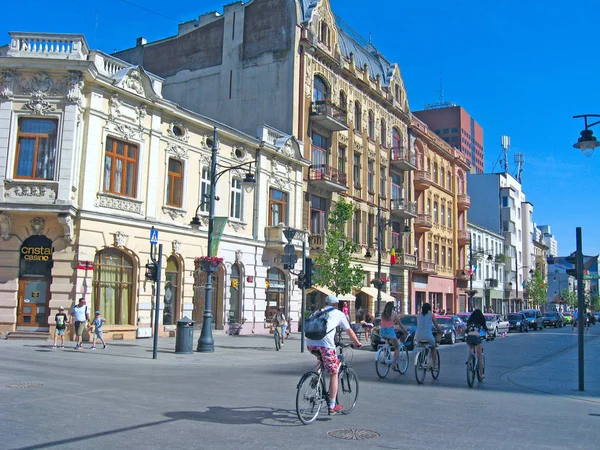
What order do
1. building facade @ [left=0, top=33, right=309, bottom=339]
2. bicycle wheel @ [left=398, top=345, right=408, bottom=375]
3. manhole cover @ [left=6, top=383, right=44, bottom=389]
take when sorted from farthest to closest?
1. building facade @ [left=0, top=33, right=309, bottom=339]
2. bicycle wheel @ [left=398, top=345, right=408, bottom=375]
3. manhole cover @ [left=6, top=383, right=44, bottom=389]

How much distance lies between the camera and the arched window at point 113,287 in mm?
23906

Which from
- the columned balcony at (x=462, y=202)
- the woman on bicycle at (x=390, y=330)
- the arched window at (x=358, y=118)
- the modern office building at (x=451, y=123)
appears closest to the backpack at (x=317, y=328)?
the woman on bicycle at (x=390, y=330)

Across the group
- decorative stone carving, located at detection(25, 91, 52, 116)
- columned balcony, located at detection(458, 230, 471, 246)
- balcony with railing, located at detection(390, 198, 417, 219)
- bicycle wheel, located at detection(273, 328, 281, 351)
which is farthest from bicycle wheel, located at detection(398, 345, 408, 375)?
columned balcony, located at detection(458, 230, 471, 246)

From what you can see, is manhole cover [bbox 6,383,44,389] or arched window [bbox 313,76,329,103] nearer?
manhole cover [bbox 6,383,44,389]

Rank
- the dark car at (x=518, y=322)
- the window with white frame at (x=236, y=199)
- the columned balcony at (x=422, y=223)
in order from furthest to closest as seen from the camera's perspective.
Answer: the columned balcony at (x=422, y=223)
the dark car at (x=518, y=322)
the window with white frame at (x=236, y=199)

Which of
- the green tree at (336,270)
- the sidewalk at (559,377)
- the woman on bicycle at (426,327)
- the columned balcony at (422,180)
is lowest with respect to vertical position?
the sidewalk at (559,377)

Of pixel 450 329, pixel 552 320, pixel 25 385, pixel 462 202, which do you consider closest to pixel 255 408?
pixel 25 385

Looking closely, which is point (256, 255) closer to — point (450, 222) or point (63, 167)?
point (63, 167)

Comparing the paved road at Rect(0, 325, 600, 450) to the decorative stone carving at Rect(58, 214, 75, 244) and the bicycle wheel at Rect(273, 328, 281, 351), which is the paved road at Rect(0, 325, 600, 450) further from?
the decorative stone carving at Rect(58, 214, 75, 244)

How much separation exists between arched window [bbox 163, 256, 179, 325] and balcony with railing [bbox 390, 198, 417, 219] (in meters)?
23.2

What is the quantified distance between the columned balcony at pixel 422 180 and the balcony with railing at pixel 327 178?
14931 mm

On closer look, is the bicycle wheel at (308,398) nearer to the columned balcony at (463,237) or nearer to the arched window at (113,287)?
the arched window at (113,287)

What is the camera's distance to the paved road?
24.2ft

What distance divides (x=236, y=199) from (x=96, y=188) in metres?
8.83
